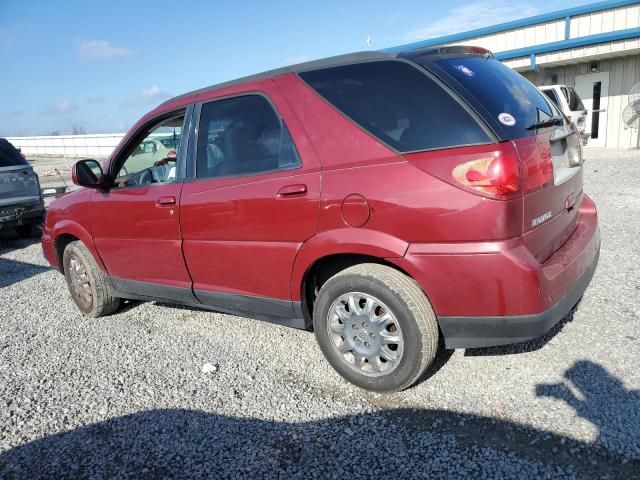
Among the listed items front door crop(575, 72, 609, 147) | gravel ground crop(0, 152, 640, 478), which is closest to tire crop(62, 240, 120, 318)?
gravel ground crop(0, 152, 640, 478)

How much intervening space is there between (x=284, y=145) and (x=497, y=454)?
2069 millimetres

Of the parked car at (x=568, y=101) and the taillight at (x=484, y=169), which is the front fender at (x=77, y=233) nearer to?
the taillight at (x=484, y=169)

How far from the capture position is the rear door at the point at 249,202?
301 cm

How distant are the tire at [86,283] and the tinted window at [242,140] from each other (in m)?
1.69

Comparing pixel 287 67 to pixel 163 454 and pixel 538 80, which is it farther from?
pixel 538 80

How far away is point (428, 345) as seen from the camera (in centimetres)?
274

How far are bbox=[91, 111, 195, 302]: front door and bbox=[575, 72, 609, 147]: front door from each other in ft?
50.7

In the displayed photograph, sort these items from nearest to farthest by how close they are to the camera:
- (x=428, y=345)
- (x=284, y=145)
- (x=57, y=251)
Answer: (x=428, y=345) < (x=284, y=145) < (x=57, y=251)

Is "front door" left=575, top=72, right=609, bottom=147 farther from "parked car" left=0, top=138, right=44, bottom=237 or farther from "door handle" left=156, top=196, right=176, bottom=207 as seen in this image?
"door handle" left=156, top=196, right=176, bottom=207

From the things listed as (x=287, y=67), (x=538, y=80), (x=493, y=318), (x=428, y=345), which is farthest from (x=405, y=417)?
(x=538, y=80)

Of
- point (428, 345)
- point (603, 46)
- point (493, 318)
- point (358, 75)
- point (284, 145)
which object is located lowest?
point (428, 345)

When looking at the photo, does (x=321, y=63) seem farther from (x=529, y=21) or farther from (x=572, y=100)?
(x=529, y=21)

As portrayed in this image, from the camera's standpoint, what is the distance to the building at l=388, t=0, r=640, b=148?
46.0 ft

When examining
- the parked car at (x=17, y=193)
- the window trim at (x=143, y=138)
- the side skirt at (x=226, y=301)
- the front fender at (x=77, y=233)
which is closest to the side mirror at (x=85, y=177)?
the window trim at (x=143, y=138)
